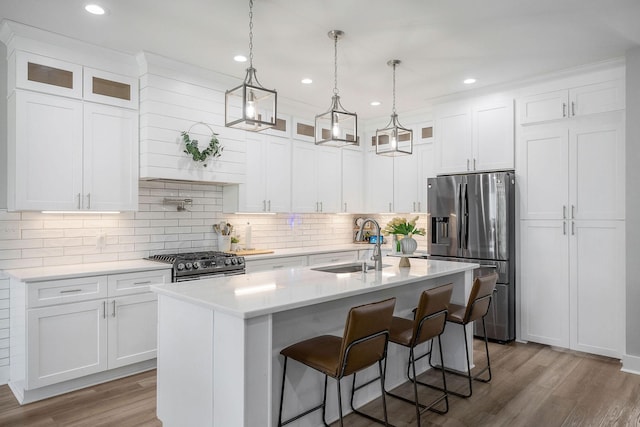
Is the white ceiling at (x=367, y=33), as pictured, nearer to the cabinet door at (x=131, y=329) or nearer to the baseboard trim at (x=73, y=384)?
the cabinet door at (x=131, y=329)

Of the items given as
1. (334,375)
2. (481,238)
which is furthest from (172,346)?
(481,238)

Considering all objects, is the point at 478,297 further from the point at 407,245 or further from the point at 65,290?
the point at 65,290

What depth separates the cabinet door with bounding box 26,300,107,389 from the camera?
120 inches

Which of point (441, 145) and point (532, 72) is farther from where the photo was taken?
point (441, 145)

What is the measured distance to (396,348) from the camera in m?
3.29

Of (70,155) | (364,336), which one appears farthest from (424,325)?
(70,155)

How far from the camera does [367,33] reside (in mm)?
3262

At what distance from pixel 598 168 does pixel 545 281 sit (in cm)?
124

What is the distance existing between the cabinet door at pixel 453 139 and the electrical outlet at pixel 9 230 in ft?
14.4

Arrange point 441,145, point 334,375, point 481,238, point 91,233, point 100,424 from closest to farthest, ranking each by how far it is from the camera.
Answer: point 334,375
point 100,424
point 91,233
point 481,238
point 441,145

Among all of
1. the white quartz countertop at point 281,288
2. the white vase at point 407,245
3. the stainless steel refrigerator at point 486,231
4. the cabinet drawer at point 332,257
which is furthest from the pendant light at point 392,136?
the cabinet drawer at point 332,257

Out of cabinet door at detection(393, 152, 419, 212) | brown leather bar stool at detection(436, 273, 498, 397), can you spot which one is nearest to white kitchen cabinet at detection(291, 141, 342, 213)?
cabinet door at detection(393, 152, 419, 212)

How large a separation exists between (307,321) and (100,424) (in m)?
1.57

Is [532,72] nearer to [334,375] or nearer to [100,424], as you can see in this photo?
[334,375]
